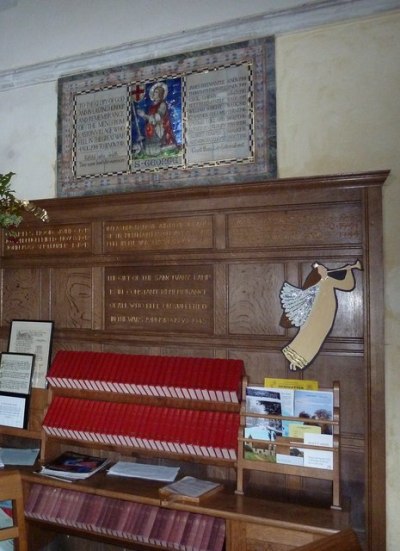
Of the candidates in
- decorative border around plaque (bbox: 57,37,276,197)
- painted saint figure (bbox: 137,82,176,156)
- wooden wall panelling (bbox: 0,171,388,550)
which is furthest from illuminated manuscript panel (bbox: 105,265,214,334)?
painted saint figure (bbox: 137,82,176,156)

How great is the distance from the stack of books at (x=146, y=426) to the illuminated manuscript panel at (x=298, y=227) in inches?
39.2

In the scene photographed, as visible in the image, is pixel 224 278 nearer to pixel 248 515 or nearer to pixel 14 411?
pixel 248 515

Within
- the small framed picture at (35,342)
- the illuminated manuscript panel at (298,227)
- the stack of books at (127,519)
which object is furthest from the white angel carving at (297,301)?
the small framed picture at (35,342)

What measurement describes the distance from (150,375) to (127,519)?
0.78m

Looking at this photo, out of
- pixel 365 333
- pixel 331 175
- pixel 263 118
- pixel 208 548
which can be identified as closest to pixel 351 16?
pixel 263 118

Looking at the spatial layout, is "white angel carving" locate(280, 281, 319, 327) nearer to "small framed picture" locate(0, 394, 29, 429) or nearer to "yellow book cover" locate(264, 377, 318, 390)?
"yellow book cover" locate(264, 377, 318, 390)

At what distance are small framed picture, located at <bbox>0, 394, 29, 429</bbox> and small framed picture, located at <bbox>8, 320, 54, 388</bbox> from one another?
14 cm

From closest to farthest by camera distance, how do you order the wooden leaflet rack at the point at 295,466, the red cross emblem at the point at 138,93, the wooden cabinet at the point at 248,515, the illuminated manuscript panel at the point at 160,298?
1. the wooden cabinet at the point at 248,515
2. the wooden leaflet rack at the point at 295,466
3. the illuminated manuscript panel at the point at 160,298
4. the red cross emblem at the point at 138,93

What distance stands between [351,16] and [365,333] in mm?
1718

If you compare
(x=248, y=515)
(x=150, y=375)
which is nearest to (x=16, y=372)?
(x=150, y=375)

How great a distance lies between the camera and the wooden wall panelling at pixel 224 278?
256cm

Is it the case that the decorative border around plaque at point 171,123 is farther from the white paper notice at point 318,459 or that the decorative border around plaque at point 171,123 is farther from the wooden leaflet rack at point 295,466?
the white paper notice at point 318,459

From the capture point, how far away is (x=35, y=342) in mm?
3371

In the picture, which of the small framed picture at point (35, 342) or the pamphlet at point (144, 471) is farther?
the small framed picture at point (35, 342)
